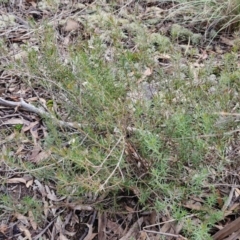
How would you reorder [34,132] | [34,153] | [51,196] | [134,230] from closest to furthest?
[134,230] < [51,196] < [34,153] < [34,132]

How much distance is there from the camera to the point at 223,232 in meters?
1.69

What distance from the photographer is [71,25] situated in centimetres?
307

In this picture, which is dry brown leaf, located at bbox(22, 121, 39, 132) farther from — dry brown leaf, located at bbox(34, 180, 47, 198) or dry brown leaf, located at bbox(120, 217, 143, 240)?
dry brown leaf, located at bbox(120, 217, 143, 240)

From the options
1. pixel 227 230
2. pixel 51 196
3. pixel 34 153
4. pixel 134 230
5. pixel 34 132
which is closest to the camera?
pixel 227 230

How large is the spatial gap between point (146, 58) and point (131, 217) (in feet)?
2.17

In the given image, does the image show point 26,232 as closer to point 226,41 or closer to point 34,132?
point 34,132

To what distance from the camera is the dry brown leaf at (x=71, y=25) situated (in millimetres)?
3041

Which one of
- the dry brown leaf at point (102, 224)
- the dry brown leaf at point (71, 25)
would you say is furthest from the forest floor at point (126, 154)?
the dry brown leaf at point (71, 25)

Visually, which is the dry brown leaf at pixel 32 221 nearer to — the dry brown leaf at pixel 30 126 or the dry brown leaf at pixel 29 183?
the dry brown leaf at pixel 29 183

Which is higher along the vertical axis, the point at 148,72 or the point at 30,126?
the point at 148,72

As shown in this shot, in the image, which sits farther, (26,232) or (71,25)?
(71,25)

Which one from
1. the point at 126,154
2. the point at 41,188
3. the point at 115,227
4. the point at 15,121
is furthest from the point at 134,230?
the point at 15,121


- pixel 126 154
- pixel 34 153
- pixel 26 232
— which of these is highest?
pixel 126 154

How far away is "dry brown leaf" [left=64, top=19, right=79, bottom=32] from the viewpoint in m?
3.04
